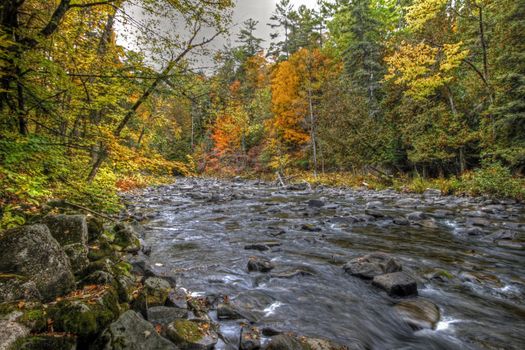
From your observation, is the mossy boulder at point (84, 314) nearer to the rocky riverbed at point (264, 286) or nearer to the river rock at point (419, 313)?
the rocky riverbed at point (264, 286)

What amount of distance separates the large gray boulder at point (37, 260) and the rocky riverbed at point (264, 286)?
12 millimetres

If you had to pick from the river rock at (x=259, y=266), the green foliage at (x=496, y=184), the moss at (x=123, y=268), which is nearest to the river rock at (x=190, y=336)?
the moss at (x=123, y=268)

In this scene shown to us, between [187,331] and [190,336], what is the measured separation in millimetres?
66

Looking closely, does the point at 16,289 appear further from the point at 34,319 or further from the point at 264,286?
the point at 264,286

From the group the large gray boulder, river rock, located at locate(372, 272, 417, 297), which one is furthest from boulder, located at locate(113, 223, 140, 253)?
river rock, located at locate(372, 272, 417, 297)

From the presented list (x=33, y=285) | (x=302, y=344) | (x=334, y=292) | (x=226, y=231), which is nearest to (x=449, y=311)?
(x=334, y=292)

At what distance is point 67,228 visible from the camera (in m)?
4.63

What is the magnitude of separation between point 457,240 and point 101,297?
8535mm

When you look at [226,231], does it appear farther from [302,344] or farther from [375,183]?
[375,183]

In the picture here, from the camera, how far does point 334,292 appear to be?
5312 millimetres

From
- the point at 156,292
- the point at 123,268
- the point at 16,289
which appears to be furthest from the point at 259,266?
the point at 16,289

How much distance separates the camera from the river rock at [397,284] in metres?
5.09

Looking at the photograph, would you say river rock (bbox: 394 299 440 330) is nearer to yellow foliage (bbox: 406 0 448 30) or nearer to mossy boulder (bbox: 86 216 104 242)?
mossy boulder (bbox: 86 216 104 242)

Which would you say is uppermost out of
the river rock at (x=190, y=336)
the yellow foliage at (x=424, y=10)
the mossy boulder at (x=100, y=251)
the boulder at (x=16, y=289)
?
the yellow foliage at (x=424, y=10)
